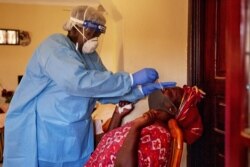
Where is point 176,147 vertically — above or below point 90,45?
below

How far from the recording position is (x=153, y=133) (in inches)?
51.2

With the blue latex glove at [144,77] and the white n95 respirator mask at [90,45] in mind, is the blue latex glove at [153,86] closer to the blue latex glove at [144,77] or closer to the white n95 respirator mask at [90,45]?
the blue latex glove at [144,77]

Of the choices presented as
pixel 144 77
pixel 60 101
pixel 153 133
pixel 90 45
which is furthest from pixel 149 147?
pixel 90 45

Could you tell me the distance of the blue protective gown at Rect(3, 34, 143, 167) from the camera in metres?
1.62

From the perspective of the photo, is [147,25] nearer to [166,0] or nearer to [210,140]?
[166,0]

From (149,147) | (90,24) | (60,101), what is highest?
(90,24)

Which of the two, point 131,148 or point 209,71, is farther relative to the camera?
point 209,71

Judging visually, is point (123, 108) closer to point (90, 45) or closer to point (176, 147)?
point (90, 45)

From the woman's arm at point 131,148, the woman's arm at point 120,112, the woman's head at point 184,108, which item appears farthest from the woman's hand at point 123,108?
the woman's arm at point 131,148

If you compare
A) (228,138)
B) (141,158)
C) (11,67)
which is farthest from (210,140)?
(11,67)

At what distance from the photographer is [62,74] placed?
1565mm

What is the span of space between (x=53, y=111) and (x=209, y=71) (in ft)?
2.75

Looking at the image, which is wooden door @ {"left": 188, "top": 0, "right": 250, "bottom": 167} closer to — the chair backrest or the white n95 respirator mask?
the chair backrest

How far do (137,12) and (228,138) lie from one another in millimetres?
1413
